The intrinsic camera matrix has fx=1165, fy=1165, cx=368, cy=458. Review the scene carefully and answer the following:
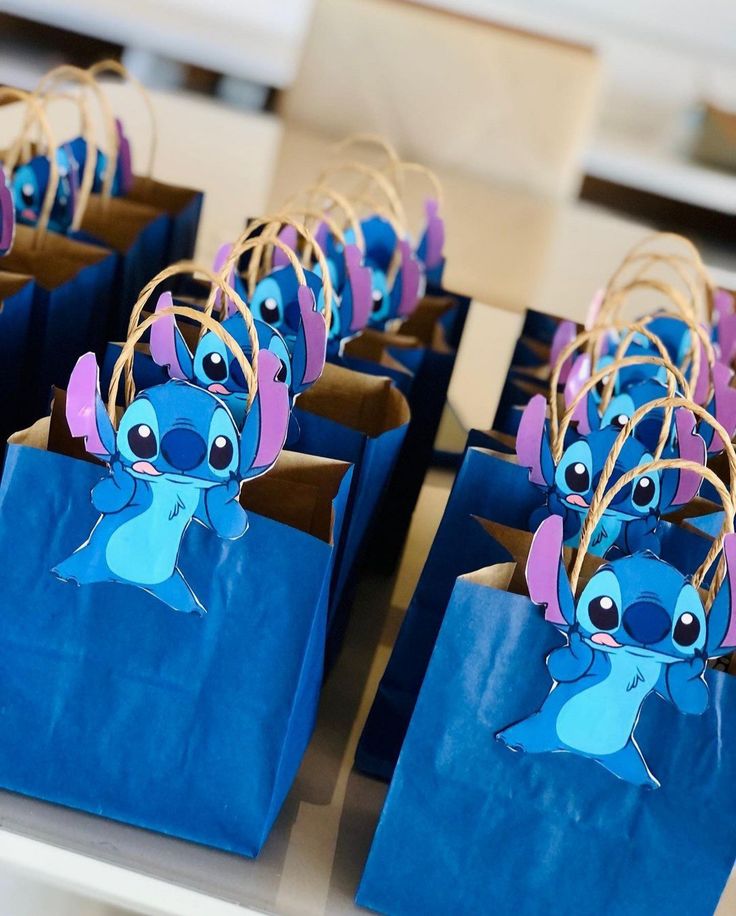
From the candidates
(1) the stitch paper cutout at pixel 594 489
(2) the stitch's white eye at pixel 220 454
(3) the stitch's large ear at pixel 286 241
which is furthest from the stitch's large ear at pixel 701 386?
(2) the stitch's white eye at pixel 220 454

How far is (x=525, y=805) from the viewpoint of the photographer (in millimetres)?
947

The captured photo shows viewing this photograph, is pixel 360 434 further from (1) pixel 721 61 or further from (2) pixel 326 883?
(1) pixel 721 61

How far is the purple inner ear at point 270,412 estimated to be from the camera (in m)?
0.98

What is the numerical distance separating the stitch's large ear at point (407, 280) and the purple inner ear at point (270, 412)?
0.80m

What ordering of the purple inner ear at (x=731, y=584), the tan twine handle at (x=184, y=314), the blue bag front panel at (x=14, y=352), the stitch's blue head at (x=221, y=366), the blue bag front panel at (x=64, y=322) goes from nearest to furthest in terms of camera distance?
1. the purple inner ear at (x=731, y=584)
2. the tan twine handle at (x=184, y=314)
3. the stitch's blue head at (x=221, y=366)
4. the blue bag front panel at (x=14, y=352)
5. the blue bag front panel at (x=64, y=322)

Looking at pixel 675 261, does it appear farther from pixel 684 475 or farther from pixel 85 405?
pixel 85 405

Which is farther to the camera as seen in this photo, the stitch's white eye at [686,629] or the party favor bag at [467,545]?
the party favor bag at [467,545]

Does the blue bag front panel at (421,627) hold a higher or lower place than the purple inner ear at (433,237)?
lower

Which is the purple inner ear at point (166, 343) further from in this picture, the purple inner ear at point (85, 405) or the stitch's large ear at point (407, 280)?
the stitch's large ear at point (407, 280)

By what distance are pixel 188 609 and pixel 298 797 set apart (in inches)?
9.8

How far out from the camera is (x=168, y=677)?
98 centimetres

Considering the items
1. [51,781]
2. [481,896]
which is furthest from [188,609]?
[481,896]

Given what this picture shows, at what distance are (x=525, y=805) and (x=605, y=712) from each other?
4.2 inches

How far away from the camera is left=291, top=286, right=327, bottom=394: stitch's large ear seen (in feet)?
4.21
